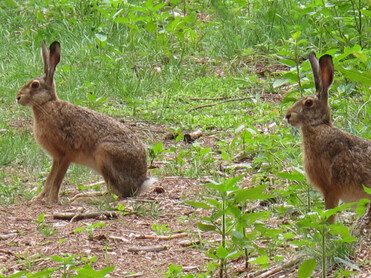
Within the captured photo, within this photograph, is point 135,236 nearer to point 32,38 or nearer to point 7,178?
point 7,178

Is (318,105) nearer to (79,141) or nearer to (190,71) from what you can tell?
(79,141)

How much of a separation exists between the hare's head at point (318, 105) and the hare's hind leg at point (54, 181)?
2031 millimetres

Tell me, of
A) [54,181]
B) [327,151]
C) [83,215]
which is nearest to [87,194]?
[54,181]

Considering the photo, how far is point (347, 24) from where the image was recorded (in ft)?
27.9

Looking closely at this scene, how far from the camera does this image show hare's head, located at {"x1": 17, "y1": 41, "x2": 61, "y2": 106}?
7.04 meters

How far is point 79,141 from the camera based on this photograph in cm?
685

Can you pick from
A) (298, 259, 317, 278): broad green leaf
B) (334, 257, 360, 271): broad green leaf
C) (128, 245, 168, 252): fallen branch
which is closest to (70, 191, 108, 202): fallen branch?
(128, 245, 168, 252): fallen branch

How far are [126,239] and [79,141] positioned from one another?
5.24 feet

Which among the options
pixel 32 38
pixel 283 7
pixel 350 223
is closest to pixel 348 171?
pixel 350 223

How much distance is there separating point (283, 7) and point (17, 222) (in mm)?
5480

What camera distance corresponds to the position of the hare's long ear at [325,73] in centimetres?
564

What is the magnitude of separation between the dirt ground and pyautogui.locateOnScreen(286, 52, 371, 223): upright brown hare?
0.76 metres

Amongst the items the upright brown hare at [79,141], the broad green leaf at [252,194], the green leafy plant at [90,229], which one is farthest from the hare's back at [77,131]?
the broad green leaf at [252,194]

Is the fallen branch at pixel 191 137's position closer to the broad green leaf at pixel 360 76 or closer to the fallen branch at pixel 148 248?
the fallen branch at pixel 148 248
